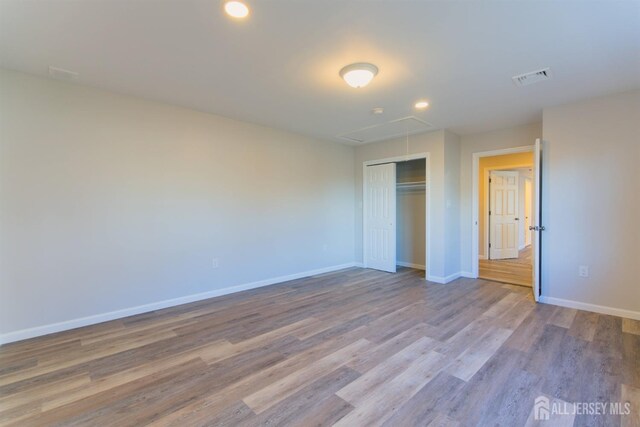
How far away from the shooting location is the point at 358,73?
2584mm

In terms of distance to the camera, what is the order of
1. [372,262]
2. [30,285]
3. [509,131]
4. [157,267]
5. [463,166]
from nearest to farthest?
[30,285], [157,267], [509,131], [463,166], [372,262]

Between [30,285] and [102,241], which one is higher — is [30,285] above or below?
below

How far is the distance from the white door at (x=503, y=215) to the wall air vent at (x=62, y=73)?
25.1ft

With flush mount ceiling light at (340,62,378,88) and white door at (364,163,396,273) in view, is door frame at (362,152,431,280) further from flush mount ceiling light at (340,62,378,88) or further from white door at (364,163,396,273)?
flush mount ceiling light at (340,62,378,88)

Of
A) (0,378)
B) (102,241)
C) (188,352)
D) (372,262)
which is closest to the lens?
(0,378)

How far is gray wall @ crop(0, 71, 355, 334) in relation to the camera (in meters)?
2.71

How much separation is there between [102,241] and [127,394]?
6.17ft

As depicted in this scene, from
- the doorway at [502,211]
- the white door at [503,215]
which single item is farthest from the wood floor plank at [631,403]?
the white door at [503,215]

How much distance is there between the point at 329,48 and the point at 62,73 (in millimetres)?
2618

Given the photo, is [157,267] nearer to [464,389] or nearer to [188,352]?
[188,352]

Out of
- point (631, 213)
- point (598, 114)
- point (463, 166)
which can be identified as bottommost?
point (631, 213)

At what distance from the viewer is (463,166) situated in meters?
5.05

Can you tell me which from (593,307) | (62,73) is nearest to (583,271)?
(593,307)

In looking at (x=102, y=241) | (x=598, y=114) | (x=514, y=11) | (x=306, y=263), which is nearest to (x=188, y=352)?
(x=102, y=241)
